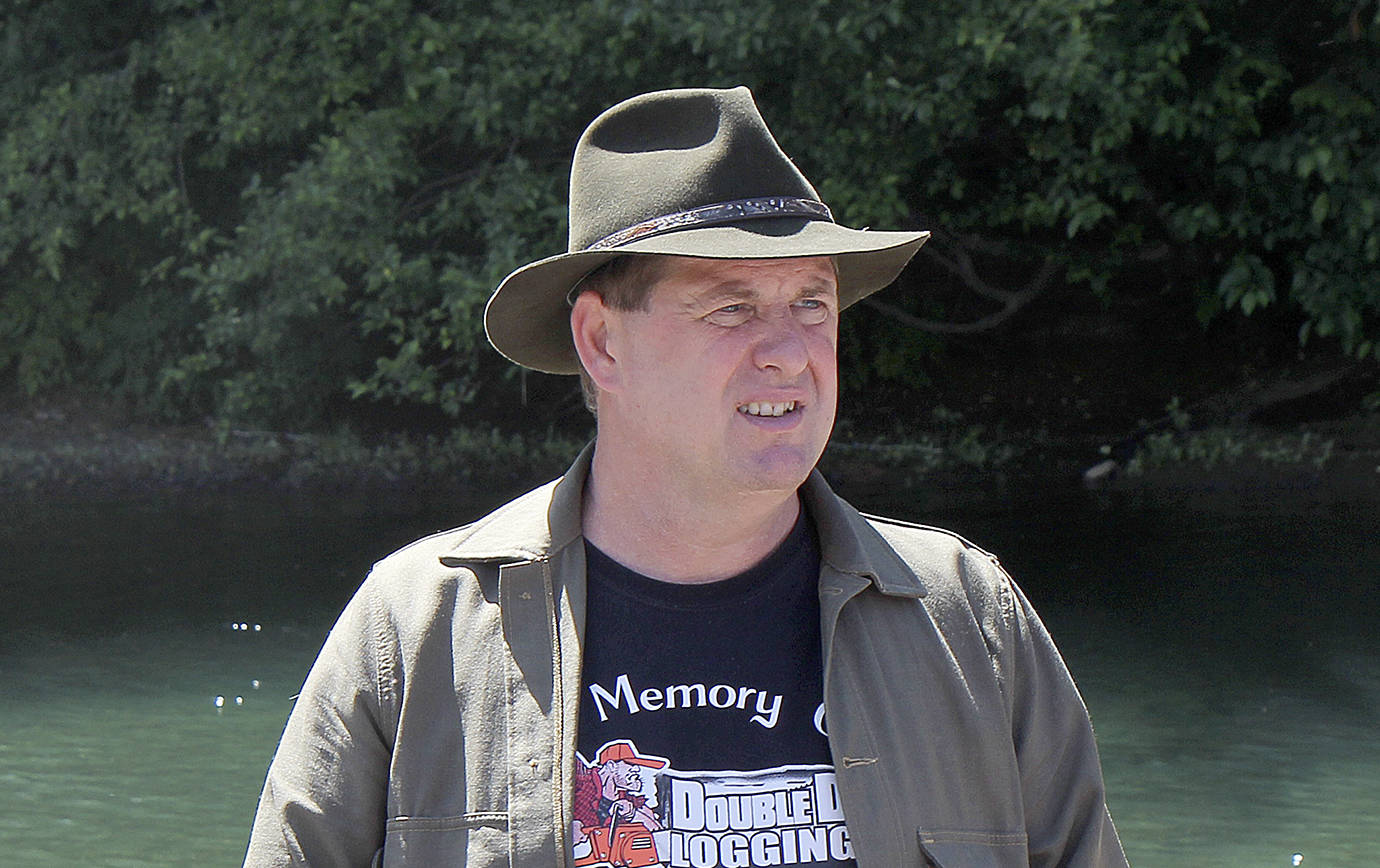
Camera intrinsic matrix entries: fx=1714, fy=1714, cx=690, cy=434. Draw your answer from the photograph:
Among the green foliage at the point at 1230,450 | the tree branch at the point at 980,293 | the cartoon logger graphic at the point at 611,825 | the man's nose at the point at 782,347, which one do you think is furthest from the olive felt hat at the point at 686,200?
the tree branch at the point at 980,293

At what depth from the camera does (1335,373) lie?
38.0 feet

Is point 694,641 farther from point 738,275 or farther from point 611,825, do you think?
point 738,275

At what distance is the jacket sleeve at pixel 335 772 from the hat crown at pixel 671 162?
23.3 inches

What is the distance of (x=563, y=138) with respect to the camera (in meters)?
10.5

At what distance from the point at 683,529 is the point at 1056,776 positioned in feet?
1.78

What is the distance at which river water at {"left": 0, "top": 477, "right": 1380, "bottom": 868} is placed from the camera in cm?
525

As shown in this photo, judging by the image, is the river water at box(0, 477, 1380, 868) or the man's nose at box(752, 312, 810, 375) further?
the river water at box(0, 477, 1380, 868)

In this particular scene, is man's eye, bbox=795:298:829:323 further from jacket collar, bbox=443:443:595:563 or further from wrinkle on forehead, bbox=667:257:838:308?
jacket collar, bbox=443:443:595:563

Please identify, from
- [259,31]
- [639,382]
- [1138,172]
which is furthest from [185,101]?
[639,382]

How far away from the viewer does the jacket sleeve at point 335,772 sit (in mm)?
1936

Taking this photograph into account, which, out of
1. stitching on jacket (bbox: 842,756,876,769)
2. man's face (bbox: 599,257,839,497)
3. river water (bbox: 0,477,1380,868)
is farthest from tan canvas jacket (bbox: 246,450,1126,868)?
river water (bbox: 0,477,1380,868)

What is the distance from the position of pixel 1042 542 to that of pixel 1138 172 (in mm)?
2839

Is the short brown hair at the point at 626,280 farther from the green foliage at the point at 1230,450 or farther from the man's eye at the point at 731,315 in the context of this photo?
the green foliage at the point at 1230,450

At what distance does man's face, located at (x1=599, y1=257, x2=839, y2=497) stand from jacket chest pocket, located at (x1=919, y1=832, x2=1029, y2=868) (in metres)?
0.45
